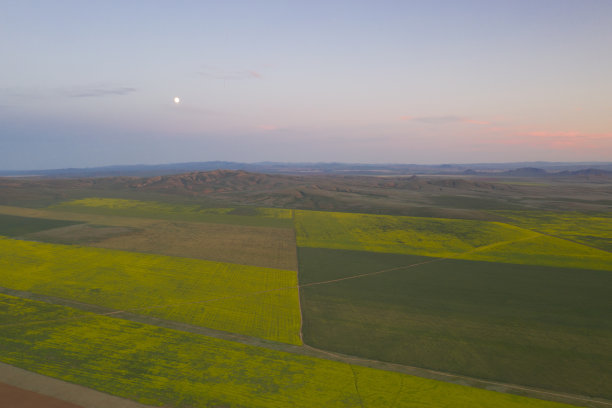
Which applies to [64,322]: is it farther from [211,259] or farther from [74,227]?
[74,227]

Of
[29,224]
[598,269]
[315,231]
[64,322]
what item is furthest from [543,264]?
[29,224]

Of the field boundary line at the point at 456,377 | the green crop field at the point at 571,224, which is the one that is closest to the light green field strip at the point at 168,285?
the field boundary line at the point at 456,377

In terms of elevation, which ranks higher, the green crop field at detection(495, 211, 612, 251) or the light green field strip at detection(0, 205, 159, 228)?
the light green field strip at detection(0, 205, 159, 228)

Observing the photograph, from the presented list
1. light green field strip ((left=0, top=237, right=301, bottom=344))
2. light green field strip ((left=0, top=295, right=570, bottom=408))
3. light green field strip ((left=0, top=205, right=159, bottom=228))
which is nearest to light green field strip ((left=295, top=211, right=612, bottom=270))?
light green field strip ((left=0, top=237, right=301, bottom=344))

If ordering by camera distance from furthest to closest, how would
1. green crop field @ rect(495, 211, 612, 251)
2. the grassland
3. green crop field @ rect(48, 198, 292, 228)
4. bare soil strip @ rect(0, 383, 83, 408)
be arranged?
green crop field @ rect(48, 198, 292, 228)
green crop field @ rect(495, 211, 612, 251)
the grassland
bare soil strip @ rect(0, 383, 83, 408)

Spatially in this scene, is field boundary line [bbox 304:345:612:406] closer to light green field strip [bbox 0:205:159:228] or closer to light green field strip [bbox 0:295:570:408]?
light green field strip [bbox 0:295:570:408]

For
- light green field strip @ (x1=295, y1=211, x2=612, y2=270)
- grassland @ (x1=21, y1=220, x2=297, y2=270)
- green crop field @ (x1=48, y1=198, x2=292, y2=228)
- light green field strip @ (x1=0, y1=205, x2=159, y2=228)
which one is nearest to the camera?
grassland @ (x1=21, y1=220, x2=297, y2=270)

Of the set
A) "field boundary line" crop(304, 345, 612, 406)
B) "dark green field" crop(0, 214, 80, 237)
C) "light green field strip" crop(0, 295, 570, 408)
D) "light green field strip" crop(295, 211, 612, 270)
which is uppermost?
"dark green field" crop(0, 214, 80, 237)
